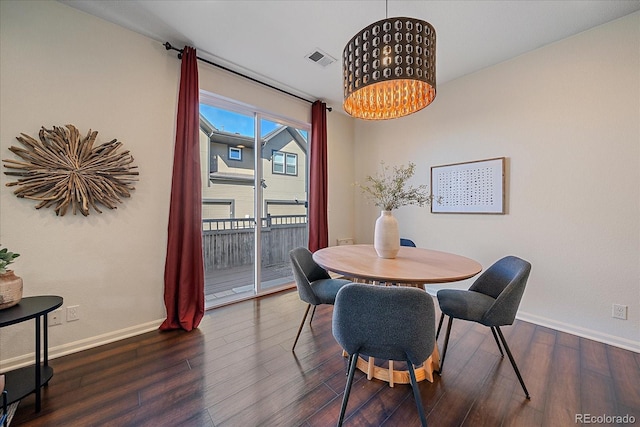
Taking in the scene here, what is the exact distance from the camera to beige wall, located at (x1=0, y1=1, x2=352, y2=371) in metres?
1.75

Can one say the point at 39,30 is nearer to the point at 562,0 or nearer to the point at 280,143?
the point at 280,143

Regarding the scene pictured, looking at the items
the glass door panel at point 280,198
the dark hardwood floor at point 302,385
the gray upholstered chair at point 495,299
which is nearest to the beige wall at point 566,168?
the dark hardwood floor at point 302,385

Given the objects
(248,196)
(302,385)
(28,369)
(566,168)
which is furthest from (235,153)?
(566,168)

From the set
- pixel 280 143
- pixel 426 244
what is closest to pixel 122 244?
pixel 280 143

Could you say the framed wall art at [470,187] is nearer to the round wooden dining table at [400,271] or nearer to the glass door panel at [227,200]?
the round wooden dining table at [400,271]

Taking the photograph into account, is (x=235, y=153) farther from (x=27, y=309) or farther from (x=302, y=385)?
(x=302, y=385)

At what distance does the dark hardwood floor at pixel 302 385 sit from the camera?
4.42 ft

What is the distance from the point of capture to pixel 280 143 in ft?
11.7

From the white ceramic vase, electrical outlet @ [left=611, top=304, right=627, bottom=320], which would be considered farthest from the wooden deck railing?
electrical outlet @ [left=611, top=304, right=627, bottom=320]

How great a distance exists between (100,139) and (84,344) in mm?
1706

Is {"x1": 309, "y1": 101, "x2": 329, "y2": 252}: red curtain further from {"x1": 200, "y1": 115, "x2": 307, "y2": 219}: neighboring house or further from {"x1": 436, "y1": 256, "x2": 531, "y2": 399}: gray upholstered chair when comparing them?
{"x1": 436, "y1": 256, "x2": 531, "y2": 399}: gray upholstered chair

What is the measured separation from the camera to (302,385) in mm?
1590

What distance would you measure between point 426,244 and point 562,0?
257 centimetres

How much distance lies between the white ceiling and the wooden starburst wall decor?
111 centimetres
